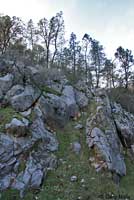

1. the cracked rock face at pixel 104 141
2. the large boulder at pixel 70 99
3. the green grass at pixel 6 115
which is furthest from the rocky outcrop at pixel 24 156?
the large boulder at pixel 70 99

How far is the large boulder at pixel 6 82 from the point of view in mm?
15484

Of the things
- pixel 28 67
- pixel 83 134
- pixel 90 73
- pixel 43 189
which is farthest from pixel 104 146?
pixel 90 73

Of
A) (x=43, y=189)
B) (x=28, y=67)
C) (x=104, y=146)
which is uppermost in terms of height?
(x=28, y=67)

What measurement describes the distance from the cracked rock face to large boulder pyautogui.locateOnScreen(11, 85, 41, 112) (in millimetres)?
3345

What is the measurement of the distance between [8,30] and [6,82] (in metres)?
10.8

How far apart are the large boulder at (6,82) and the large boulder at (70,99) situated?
3340 mm

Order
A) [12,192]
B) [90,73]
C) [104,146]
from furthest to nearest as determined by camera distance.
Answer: [90,73] < [104,146] < [12,192]

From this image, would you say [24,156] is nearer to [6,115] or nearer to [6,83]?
[6,115]

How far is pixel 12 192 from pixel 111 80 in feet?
83.0

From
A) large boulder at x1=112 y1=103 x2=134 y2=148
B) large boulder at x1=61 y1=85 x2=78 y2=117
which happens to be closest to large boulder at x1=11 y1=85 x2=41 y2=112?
large boulder at x1=61 y1=85 x2=78 y2=117

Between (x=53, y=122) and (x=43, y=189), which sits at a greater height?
(x=53, y=122)

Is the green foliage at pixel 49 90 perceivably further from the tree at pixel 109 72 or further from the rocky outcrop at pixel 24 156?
the tree at pixel 109 72

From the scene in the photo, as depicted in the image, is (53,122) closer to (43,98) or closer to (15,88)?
(43,98)

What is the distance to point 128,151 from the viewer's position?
1678 centimetres
